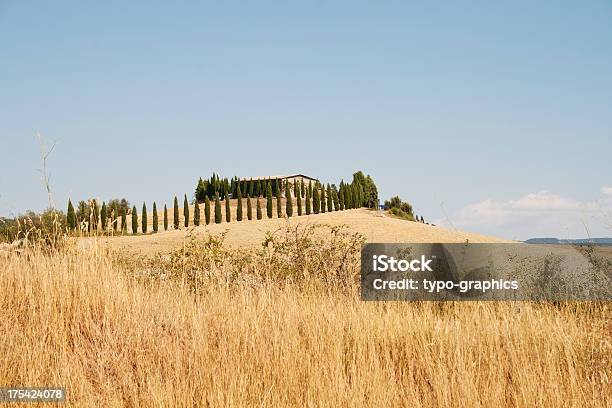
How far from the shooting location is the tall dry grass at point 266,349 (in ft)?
11.6

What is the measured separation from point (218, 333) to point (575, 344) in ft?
9.09

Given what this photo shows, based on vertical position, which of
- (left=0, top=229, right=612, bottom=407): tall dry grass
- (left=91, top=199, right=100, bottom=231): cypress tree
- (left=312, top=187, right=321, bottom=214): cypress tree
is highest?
(left=312, top=187, right=321, bottom=214): cypress tree

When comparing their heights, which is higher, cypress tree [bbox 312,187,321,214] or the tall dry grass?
cypress tree [bbox 312,187,321,214]

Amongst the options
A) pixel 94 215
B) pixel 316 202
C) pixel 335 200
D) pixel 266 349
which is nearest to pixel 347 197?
pixel 335 200

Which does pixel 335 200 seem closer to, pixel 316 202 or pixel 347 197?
pixel 347 197

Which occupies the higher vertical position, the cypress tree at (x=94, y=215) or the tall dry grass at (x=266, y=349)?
the cypress tree at (x=94, y=215)

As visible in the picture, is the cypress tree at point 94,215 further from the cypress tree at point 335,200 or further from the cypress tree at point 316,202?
the cypress tree at point 335,200

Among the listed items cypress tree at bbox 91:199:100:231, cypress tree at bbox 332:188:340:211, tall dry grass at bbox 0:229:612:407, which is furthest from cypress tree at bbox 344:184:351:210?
tall dry grass at bbox 0:229:612:407

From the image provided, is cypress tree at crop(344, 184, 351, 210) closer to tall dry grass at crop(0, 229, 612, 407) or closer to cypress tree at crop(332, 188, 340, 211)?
cypress tree at crop(332, 188, 340, 211)

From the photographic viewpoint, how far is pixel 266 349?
407 centimetres

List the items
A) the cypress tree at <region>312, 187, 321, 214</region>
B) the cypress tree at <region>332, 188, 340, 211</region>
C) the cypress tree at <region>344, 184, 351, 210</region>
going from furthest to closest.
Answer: the cypress tree at <region>344, 184, 351, 210</region> < the cypress tree at <region>332, 188, 340, 211</region> < the cypress tree at <region>312, 187, 321, 214</region>

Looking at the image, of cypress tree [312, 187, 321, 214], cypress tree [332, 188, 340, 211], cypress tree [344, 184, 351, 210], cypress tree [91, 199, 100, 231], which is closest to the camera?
cypress tree [91, 199, 100, 231]

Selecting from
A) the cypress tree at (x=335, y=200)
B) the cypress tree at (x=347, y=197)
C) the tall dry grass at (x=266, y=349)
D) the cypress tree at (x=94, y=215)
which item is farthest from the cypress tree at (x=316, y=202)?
the tall dry grass at (x=266, y=349)

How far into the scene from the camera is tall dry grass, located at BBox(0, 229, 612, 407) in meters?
3.53
